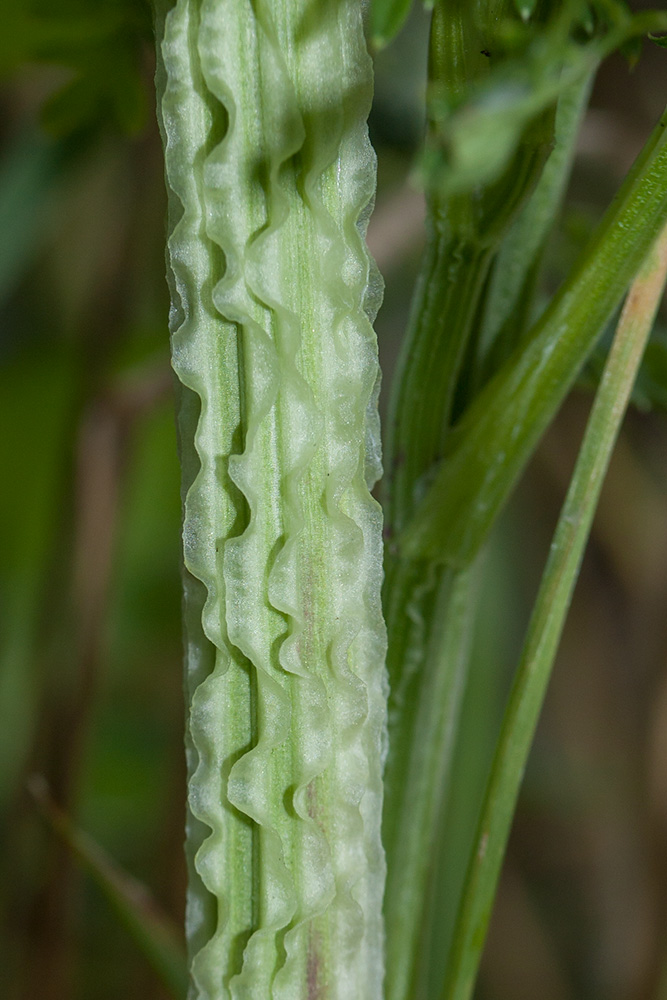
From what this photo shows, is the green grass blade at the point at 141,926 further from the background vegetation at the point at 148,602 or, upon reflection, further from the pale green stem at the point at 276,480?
the background vegetation at the point at 148,602

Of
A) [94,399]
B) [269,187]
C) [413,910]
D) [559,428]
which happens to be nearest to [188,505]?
[269,187]

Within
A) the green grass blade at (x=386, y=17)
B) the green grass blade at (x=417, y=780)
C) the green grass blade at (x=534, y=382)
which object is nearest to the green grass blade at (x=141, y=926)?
the green grass blade at (x=417, y=780)

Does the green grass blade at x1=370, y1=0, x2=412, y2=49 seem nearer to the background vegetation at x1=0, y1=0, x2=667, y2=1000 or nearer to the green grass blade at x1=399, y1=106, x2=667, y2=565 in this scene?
the green grass blade at x1=399, y1=106, x2=667, y2=565

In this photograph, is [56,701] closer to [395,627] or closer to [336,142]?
[395,627]

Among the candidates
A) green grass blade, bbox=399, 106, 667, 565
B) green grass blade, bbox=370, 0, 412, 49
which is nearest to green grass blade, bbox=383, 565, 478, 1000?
green grass blade, bbox=399, 106, 667, 565

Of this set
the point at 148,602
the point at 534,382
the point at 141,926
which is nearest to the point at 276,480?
the point at 534,382

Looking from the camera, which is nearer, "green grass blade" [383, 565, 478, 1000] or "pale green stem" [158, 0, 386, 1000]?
"pale green stem" [158, 0, 386, 1000]
